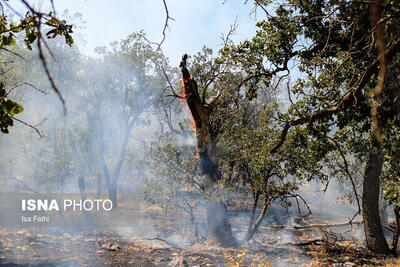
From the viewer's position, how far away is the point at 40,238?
11594mm

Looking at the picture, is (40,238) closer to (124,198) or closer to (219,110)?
(219,110)

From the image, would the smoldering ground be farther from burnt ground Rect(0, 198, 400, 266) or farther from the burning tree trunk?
the burning tree trunk

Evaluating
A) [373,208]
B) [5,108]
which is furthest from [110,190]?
[5,108]

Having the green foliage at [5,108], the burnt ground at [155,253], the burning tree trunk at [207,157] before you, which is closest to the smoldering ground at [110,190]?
the burnt ground at [155,253]

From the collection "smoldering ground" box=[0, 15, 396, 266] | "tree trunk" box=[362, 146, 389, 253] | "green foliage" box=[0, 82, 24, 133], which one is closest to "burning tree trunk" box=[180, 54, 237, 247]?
"smoldering ground" box=[0, 15, 396, 266]

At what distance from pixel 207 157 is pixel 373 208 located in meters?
5.43

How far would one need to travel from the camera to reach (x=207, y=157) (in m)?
8.13

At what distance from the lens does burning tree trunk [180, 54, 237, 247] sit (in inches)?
283

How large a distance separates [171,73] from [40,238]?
1265cm

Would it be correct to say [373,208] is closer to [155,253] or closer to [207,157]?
[207,157]

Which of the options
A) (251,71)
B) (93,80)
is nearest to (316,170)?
(251,71)

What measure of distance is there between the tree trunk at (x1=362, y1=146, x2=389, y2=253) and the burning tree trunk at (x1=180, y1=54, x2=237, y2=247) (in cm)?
419

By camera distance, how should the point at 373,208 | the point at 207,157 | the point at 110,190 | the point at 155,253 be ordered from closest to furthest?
the point at 207,157 < the point at 373,208 < the point at 155,253 < the point at 110,190

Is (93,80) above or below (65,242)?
above
